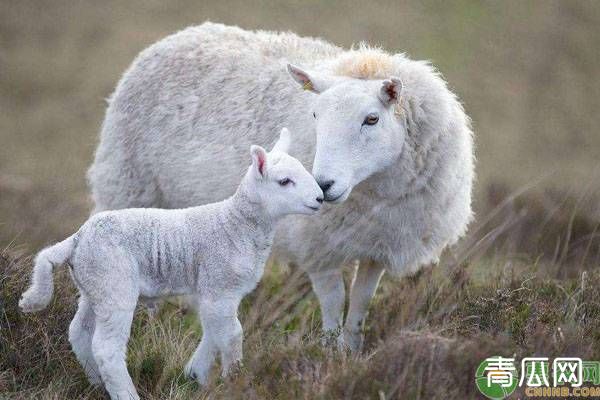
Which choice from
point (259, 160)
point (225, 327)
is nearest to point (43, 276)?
point (225, 327)

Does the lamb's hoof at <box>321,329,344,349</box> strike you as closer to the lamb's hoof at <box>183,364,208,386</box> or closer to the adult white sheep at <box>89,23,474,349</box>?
the adult white sheep at <box>89,23,474,349</box>

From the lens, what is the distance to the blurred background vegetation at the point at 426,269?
171 inches

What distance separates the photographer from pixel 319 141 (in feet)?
17.0

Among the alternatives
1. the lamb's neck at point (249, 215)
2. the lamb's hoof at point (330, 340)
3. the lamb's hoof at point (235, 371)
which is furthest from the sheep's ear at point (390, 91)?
the lamb's hoof at point (235, 371)

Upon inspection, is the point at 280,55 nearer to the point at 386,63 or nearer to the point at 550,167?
the point at 386,63

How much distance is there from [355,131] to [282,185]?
74cm

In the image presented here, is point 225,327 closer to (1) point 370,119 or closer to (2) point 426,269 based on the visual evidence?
(1) point 370,119

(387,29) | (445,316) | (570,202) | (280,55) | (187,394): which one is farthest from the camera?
(387,29)

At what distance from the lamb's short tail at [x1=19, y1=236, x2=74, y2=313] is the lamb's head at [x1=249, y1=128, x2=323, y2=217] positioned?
94cm

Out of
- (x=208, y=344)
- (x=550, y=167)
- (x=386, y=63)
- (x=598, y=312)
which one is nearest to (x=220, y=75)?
(x=386, y=63)

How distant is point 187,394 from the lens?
15.6 ft

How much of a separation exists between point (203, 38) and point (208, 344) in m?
2.81

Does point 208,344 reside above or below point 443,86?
below

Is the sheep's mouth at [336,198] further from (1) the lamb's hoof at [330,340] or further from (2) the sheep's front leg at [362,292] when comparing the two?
(2) the sheep's front leg at [362,292]
